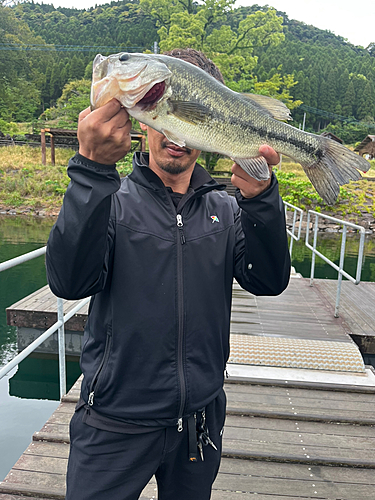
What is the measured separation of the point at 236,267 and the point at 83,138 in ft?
2.99

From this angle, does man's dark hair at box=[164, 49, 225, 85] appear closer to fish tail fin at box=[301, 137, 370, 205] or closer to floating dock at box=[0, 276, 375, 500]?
fish tail fin at box=[301, 137, 370, 205]

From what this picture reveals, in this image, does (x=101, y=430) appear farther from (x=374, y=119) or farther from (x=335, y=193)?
(x=374, y=119)

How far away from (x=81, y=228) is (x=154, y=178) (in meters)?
0.49

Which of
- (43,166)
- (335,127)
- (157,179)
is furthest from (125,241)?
(335,127)

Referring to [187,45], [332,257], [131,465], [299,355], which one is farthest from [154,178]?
[187,45]

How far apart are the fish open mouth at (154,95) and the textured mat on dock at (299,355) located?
3.48m

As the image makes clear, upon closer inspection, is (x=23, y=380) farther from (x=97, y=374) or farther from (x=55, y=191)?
(x=55, y=191)

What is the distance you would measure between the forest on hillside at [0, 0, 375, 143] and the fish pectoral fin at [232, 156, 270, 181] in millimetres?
33745

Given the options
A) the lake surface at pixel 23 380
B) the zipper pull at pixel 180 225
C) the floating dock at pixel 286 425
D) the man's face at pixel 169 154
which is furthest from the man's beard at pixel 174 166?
the lake surface at pixel 23 380

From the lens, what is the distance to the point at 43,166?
28.9 metres

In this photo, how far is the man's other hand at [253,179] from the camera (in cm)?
157

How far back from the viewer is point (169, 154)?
1686 mm

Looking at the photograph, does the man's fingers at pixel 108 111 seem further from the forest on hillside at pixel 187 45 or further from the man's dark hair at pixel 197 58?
the forest on hillside at pixel 187 45

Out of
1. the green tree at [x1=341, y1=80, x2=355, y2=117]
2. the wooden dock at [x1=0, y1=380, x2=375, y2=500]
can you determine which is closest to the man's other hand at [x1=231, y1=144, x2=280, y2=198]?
the wooden dock at [x1=0, y1=380, x2=375, y2=500]
